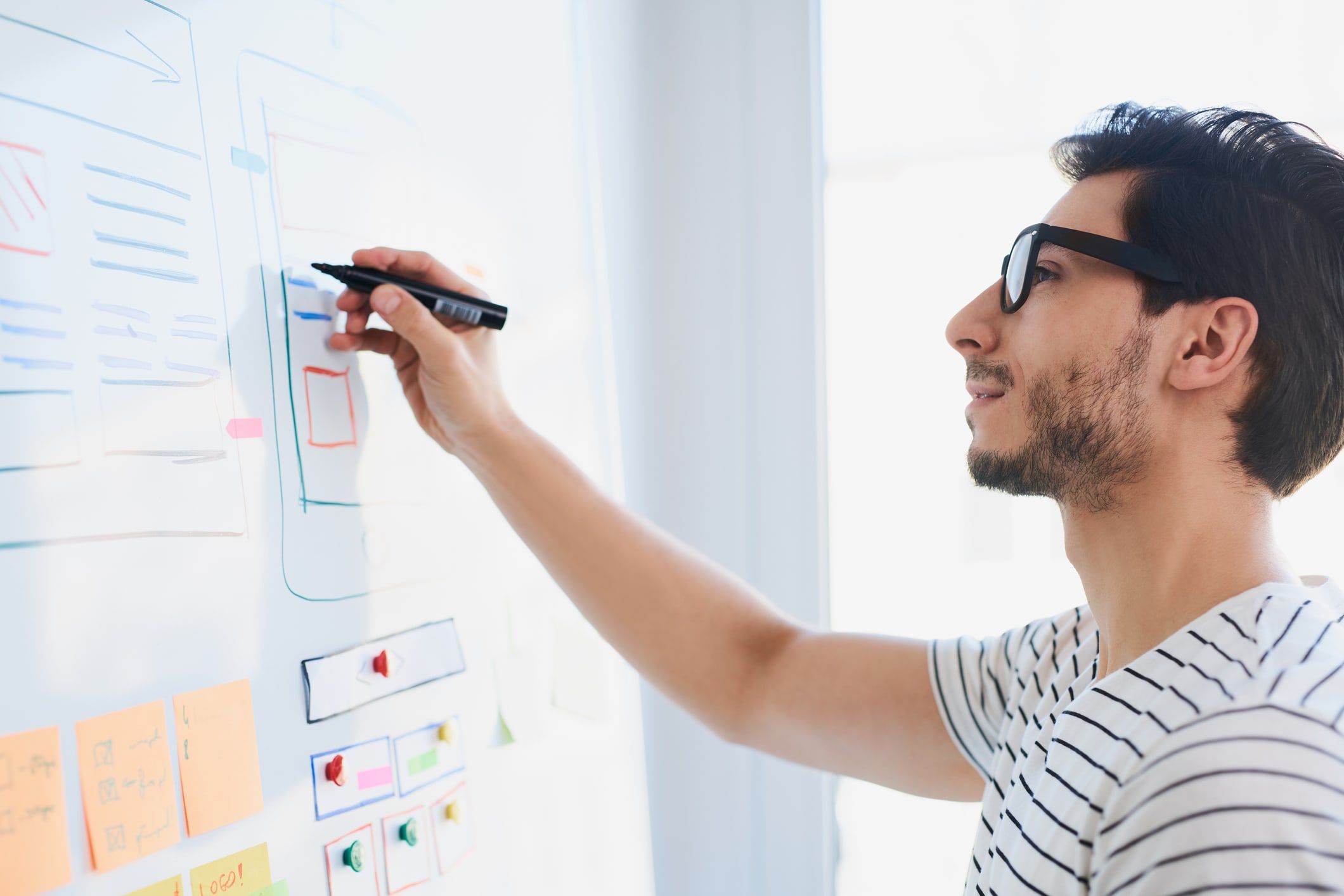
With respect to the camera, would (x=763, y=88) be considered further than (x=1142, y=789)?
Yes

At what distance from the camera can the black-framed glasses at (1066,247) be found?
0.78 m

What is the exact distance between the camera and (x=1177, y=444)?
76 cm

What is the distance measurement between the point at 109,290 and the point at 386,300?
213mm

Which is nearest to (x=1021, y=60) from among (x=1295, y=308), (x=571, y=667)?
(x=1295, y=308)

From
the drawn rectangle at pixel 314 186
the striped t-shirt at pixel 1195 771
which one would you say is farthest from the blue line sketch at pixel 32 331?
the striped t-shirt at pixel 1195 771

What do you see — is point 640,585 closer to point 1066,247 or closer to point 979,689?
point 979,689

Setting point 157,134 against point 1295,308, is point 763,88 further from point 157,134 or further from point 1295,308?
point 157,134

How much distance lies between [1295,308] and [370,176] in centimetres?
84

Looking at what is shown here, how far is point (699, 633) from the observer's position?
1.02 meters

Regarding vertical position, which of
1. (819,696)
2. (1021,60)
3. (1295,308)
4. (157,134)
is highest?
(1021,60)

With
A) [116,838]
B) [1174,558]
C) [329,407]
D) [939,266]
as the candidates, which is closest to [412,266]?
[329,407]

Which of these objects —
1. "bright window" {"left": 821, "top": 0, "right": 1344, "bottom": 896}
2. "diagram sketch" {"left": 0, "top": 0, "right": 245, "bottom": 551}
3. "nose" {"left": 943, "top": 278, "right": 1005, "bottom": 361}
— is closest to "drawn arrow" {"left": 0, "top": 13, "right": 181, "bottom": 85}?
"diagram sketch" {"left": 0, "top": 0, "right": 245, "bottom": 551}

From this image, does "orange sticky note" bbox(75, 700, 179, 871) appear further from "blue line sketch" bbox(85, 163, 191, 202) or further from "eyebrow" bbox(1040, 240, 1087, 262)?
"eyebrow" bbox(1040, 240, 1087, 262)

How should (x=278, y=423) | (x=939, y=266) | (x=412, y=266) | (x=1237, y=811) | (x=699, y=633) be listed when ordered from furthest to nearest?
(x=939, y=266) < (x=699, y=633) < (x=412, y=266) < (x=278, y=423) < (x=1237, y=811)
